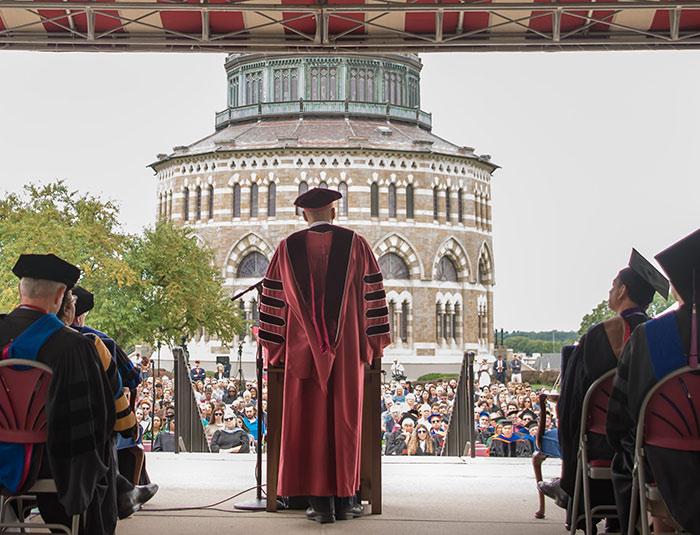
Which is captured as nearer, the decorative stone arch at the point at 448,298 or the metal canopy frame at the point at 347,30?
the metal canopy frame at the point at 347,30

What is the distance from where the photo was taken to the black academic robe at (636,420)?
349 centimetres

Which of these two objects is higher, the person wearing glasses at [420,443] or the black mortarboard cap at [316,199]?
the black mortarboard cap at [316,199]

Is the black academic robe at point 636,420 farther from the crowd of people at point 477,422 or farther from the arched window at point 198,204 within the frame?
the arched window at point 198,204

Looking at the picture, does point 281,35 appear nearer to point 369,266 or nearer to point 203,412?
point 369,266

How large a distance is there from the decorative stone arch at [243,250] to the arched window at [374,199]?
5544 mm

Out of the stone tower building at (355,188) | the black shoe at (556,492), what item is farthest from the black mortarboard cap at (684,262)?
the stone tower building at (355,188)

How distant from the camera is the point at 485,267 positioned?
5431 cm

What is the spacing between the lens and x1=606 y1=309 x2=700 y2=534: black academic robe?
3.49m

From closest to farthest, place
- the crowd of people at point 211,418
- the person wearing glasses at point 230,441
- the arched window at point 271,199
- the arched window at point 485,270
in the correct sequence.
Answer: the crowd of people at point 211,418 → the person wearing glasses at point 230,441 → the arched window at point 271,199 → the arched window at point 485,270

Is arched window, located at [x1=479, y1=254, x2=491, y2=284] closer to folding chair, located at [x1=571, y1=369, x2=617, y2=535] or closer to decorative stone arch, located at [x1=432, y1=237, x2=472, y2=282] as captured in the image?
decorative stone arch, located at [x1=432, y1=237, x2=472, y2=282]

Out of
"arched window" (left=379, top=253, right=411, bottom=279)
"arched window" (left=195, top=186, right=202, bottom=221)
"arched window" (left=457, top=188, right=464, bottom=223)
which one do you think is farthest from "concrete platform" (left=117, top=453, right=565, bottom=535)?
"arched window" (left=457, top=188, right=464, bottom=223)

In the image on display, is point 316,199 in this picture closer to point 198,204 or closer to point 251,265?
point 251,265

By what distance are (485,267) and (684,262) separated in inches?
2008

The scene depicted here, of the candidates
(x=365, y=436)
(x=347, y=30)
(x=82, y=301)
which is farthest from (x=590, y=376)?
(x=347, y=30)
